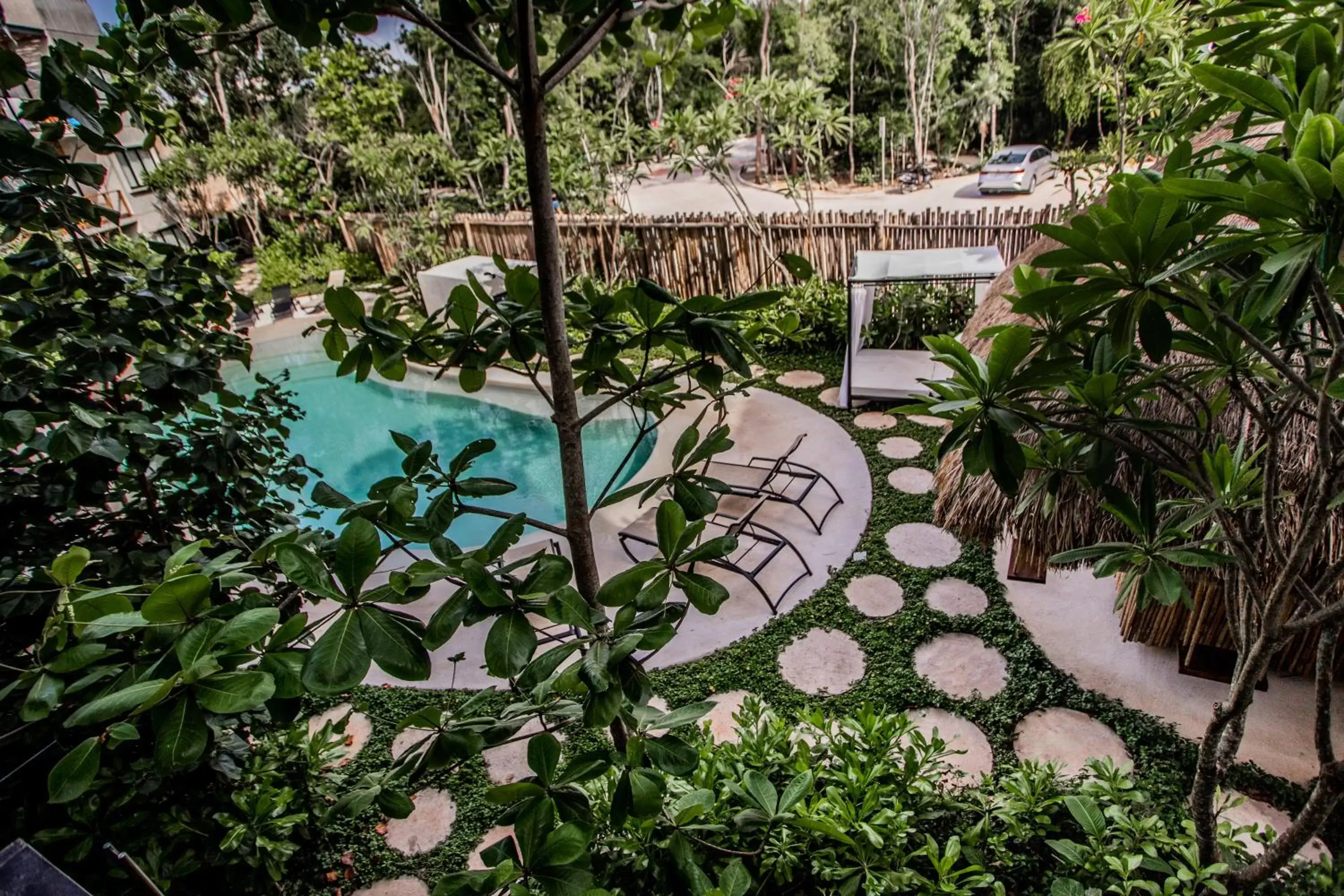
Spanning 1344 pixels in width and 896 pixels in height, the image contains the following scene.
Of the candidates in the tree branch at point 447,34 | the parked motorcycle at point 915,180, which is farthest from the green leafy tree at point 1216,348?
the parked motorcycle at point 915,180

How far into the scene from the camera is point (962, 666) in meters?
3.87

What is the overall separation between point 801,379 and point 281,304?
9.99m

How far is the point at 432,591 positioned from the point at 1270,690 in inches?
196

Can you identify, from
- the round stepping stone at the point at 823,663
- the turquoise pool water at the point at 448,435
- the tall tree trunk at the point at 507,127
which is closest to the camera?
the round stepping stone at the point at 823,663

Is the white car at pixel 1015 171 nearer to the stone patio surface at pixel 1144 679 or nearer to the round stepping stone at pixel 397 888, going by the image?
the stone patio surface at pixel 1144 679

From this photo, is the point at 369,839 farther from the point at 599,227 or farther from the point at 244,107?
the point at 244,107

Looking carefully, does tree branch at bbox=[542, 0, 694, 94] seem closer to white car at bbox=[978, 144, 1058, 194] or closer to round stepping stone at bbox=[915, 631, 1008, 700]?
round stepping stone at bbox=[915, 631, 1008, 700]

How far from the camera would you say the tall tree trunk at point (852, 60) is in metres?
18.4

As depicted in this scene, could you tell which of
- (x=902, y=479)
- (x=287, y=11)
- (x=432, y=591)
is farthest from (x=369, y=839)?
(x=902, y=479)

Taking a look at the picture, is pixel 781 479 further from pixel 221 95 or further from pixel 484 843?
pixel 221 95

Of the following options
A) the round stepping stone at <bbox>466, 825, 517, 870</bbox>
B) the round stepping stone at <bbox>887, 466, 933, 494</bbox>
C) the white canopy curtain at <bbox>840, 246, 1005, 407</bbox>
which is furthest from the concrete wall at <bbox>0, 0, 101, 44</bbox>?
the round stepping stone at <bbox>466, 825, 517, 870</bbox>

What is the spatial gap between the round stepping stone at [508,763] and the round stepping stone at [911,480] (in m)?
3.46

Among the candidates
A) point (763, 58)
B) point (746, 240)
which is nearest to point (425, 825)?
point (746, 240)

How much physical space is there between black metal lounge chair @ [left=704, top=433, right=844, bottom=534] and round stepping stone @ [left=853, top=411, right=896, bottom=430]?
0.98 meters
